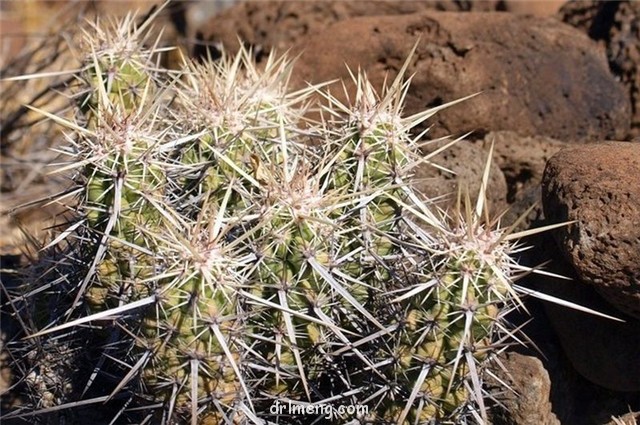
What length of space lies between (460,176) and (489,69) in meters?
0.93

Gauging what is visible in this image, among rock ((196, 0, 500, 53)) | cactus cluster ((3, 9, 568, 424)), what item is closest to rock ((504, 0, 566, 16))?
rock ((196, 0, 500, 53))

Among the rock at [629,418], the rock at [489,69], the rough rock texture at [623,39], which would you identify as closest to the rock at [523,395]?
the rock at [629,418]

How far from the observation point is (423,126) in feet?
14.5

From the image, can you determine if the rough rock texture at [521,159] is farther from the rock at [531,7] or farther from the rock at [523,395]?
the rock at [531,7]

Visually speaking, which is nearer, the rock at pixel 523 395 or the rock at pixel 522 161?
the rock at pixel 523 395

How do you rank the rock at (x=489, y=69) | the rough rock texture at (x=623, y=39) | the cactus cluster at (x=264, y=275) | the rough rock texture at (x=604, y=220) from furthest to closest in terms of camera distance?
the rough rock texture at (x=623, y=39)
the rock at (x=489, y=69)
the rough rock texture at (x=604, y=220)
the cactus cluster at (x=264, y=275)

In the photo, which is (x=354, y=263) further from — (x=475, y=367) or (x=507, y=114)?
(x=507, y=114)

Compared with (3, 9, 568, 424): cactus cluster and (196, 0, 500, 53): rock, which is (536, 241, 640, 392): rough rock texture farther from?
(196, 0, 500, 53): rock

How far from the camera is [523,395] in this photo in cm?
305

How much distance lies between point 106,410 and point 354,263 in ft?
3.51

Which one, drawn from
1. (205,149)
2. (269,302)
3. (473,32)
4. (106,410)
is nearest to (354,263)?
(269,302)

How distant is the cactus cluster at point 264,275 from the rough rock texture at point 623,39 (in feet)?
6.36

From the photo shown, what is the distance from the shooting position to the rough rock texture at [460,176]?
3.76 metres

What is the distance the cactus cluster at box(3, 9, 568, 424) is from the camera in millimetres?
2637
